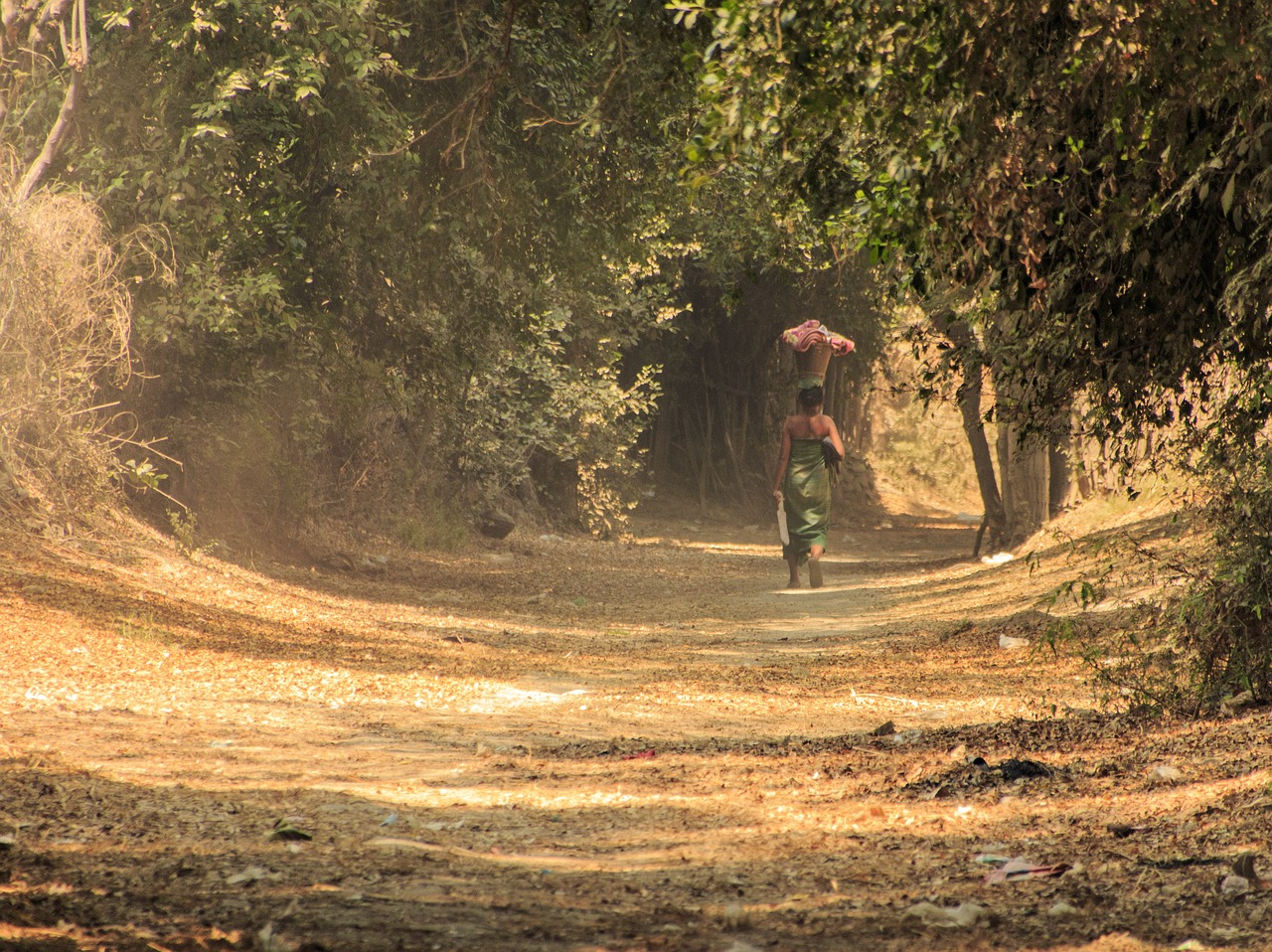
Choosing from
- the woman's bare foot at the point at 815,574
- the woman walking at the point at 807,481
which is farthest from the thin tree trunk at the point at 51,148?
the woman's bare foot at the point at 815,574

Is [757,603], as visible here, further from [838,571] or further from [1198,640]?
[1198,640]

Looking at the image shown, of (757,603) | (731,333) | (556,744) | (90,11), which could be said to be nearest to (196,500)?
(90,11)

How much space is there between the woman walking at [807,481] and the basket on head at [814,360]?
1.00ft

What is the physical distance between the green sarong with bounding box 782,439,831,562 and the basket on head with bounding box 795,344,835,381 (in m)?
0.87

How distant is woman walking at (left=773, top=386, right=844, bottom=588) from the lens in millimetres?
15391

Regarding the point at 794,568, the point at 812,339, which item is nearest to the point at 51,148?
the point at 812,339

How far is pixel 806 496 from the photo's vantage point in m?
15.3

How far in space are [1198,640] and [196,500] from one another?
1169 cm

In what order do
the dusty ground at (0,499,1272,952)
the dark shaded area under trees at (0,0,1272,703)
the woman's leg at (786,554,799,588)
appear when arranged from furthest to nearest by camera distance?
the woman's leg at (786,554,799,588), the dark shaded area under trees at (0,0,1272,703), the dusty ground at (0,499,1272,952)

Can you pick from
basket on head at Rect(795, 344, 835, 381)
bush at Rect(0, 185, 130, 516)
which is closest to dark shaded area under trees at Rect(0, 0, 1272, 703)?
bush at Rect(0, 185, 130, 516)

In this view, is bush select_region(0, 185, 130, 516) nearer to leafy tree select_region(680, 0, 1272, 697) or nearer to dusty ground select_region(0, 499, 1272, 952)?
dusty ground select_region(0, 499, 1272, 952)

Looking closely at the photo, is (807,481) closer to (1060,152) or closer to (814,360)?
(814,360)

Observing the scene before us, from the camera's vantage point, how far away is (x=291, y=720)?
23.0 ft

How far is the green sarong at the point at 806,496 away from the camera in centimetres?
1538
